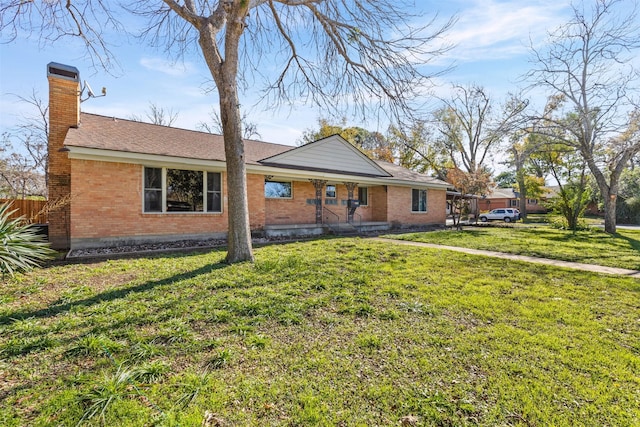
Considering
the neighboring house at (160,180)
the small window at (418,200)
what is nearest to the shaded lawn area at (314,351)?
the neighboring house at (160,180)

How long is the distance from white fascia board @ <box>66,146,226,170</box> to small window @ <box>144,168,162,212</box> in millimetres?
300

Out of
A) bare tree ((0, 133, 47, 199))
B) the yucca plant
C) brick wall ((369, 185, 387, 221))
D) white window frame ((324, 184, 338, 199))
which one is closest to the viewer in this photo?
the yucca plant

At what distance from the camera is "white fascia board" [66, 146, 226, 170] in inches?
340

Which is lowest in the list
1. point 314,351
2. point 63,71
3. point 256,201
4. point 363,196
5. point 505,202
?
point 314,351

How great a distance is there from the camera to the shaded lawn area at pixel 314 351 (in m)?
2.31

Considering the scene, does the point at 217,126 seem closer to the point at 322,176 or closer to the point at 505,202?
the point at 322,176

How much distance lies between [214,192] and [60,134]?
5067 millimetres

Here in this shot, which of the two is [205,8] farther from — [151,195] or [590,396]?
[590,396]

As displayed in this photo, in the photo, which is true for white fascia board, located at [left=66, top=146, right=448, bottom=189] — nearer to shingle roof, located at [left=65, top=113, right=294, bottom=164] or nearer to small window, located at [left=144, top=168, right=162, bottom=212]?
shingle roof, located at [left=65, top=113, right=294, bottom=164]

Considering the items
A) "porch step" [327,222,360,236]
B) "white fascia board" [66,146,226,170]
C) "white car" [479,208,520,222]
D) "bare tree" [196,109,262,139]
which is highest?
"bare tree" [196,109,262,139]

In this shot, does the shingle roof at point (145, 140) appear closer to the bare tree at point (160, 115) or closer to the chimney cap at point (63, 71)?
the chimney cap at point (63, 71)

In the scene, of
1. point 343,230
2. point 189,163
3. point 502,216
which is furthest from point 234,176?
point 502,216

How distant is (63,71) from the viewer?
996 cm

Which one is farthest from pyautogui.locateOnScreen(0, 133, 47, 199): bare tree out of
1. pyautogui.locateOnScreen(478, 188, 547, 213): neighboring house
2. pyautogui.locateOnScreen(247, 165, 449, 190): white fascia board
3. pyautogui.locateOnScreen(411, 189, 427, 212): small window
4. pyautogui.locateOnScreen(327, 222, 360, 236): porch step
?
pyautogui.locateOnScreen(478, 188, 547, 213): neighboring house
